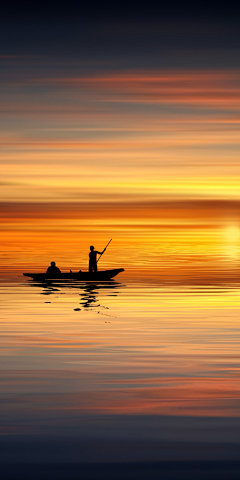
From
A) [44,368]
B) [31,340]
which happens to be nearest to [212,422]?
[44,368]

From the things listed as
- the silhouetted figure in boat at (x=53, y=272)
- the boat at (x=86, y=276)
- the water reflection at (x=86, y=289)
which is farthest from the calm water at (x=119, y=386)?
the boat at (x=86, y=276)

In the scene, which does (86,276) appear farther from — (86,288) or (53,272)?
(86,288)

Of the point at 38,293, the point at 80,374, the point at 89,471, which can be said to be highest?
the point at 38,293

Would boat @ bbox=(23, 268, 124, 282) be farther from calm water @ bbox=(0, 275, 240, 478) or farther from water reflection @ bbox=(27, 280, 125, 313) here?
calm water @ bbox=(0, 275, 240, 478)

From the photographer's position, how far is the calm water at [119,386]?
1060cm

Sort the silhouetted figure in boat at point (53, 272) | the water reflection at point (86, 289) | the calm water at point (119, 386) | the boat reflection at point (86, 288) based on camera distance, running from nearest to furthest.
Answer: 1. the calm water at point (119, 386)
2. the water reflection at point (86, 289)
3. the boat reflection at point (86, 288)
4. the silhouetted figure in boat at point (53, 272)

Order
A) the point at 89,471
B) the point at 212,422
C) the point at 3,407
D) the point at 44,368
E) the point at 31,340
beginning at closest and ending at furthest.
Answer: the point at 89,471 → the point at 212,422 → the point at 3,407 → the point at 44,368 → the point at 31,340

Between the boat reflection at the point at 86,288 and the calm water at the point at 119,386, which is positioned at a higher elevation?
the boat reflection at the point at 86,288

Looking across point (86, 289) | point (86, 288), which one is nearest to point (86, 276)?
point (86, 288)

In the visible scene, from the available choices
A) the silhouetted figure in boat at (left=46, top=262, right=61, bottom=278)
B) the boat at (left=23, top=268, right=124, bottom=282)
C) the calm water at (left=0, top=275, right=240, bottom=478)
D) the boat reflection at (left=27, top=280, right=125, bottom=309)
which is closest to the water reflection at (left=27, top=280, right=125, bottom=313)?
the boat reflection at (left=27, top=280, right=125, bottom=309)

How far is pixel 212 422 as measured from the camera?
11.8 m

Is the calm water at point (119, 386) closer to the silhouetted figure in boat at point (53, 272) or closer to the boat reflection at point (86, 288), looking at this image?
the boat reflection at point (86, 288)

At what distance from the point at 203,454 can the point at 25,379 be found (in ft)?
20.0

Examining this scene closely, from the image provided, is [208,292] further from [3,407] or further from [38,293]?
[3,407]
